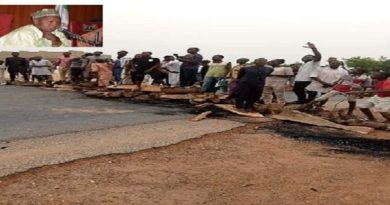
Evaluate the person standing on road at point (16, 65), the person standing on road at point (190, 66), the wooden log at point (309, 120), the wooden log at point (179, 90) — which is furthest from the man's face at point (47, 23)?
the wooden log at point (309, 120)

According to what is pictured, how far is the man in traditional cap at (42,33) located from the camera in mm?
25719

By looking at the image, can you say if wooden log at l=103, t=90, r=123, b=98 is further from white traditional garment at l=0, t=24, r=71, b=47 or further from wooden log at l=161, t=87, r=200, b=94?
white traditional garment at l=0, t=24, r=71, b=47

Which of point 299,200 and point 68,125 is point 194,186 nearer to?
point 299,200

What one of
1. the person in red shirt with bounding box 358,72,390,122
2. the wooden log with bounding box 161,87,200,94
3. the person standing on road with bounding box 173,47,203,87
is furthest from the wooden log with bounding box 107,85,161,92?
the person in red shirt with bounding box 358,72,390,122

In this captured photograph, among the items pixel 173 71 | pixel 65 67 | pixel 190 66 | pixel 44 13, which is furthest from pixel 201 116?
pixel 44 13

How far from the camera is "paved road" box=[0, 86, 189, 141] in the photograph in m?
9.47

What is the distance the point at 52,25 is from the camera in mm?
25750

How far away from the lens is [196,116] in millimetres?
11836

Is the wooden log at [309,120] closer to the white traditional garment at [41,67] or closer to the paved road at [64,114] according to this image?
the paved road at [64,114]

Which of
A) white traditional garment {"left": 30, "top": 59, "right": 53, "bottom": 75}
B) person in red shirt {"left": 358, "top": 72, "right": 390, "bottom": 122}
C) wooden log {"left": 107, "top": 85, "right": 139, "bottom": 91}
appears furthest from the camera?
white traditional garment {"left": 30, "top": 59, "right": 53, "bottom": 75}

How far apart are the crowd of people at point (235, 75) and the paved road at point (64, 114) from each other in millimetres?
1594

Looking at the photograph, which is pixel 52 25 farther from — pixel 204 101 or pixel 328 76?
pixel 328 76

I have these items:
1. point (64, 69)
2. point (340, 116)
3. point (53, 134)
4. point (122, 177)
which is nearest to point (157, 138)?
point (53, 134)

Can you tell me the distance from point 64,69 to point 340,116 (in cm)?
1107
